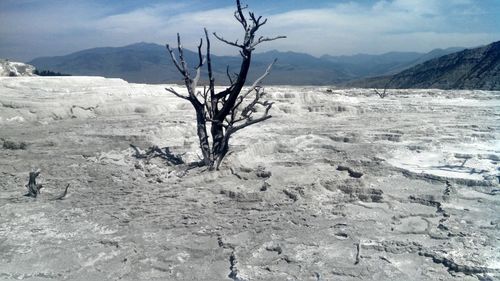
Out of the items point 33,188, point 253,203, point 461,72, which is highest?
point 461,72

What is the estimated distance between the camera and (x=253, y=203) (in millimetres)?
6172

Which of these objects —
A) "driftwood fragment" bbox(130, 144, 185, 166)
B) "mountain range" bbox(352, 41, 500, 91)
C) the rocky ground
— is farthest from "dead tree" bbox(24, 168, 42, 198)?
"mountain range" bbox(352, 41, 500, 91)

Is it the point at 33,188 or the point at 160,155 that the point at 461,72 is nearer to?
the point at 160,155

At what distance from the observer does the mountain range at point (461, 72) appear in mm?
32781

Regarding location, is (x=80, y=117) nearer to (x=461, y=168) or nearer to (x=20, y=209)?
(x=20, y=209)

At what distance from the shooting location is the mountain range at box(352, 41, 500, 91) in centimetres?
3278

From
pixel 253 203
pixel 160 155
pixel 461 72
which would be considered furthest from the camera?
pixel 461 72

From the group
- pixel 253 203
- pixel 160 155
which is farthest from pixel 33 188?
pixel 253 203

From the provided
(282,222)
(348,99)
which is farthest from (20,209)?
(348,99)

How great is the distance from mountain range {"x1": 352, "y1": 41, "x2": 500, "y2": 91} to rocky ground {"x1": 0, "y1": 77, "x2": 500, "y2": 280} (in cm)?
2444

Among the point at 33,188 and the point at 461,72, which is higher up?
the point at 461,72

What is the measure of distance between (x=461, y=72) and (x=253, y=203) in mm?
36583

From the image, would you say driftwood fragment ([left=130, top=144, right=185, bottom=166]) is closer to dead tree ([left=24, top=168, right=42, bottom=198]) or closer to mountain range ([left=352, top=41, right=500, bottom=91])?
dead tree ([left=24, top=168, right=42, bottom=198])

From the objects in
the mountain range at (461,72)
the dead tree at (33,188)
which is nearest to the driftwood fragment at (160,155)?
the dead tree at (33,188)
